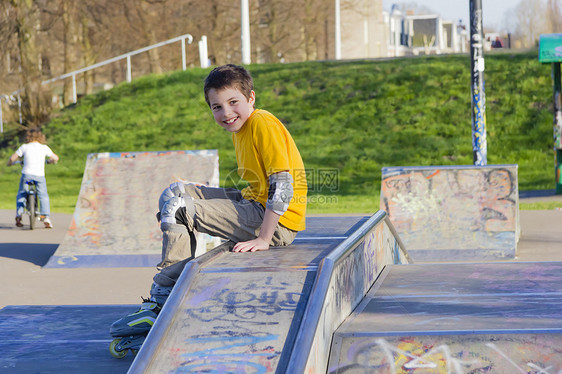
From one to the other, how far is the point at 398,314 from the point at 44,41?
3596 centimetres

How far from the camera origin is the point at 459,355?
3578mm

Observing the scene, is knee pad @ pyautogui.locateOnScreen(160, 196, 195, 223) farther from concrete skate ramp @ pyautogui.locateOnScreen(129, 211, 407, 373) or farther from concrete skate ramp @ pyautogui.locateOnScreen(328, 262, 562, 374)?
concrete skate ramp @ pyautogui.locateOnScreen(328, 262, 562, 374)

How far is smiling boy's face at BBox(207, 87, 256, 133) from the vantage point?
447cm

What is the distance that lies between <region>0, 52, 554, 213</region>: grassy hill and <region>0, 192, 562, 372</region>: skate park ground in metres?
5.45

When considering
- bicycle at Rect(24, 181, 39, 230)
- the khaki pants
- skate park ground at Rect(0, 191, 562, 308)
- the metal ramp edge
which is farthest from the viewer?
bicycle at Rect(24, 181, 39, 230)

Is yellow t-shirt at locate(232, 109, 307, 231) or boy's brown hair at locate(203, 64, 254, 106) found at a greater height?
boy's brown hair at locate(203, 64, 254, 106)

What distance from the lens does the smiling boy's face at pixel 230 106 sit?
14.7 ft

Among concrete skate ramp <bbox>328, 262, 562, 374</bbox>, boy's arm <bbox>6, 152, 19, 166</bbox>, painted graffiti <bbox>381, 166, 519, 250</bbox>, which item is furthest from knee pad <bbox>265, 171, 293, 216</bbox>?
boy's arm <bbox>6, 152, 19, 166</bbox>

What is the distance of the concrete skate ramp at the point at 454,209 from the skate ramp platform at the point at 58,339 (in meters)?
4.05

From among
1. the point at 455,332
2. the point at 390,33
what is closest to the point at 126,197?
the point at 455,332

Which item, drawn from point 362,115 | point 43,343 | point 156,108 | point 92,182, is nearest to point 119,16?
point 156,108

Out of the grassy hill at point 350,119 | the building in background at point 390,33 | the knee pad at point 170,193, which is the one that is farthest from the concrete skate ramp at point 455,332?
the building in background at point 390,33

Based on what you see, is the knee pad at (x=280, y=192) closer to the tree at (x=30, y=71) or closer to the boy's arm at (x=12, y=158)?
the boy's arm at (x=12, y=158)

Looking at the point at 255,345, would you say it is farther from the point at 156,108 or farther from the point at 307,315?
the point at 156,108
